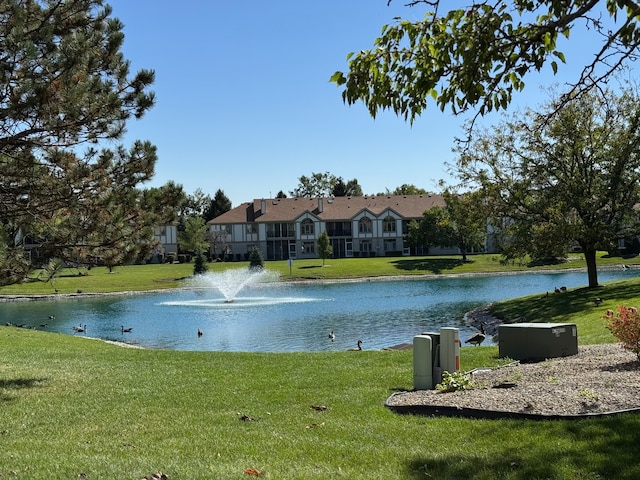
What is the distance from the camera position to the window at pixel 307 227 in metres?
89.6

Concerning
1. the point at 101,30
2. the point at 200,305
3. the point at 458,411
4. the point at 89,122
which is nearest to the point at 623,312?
the point at 458,411

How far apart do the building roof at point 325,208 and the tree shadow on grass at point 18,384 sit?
77.8 meters

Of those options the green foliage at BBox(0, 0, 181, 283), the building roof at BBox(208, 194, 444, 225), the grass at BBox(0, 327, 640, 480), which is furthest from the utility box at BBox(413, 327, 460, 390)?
the building roof at BBox(208, 194, 444, 225)

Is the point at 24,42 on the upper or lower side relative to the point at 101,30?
lower

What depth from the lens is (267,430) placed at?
24.2 feet

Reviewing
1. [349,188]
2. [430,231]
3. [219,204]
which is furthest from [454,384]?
[349,188]

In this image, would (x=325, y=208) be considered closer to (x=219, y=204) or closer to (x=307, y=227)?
(x=307, y=227)

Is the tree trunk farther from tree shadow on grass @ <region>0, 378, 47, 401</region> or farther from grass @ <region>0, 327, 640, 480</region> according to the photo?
tree shadow on grass @ <region>0, 378, 47, 401</region>

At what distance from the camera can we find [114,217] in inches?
418

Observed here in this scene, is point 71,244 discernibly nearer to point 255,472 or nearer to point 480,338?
point 255,472

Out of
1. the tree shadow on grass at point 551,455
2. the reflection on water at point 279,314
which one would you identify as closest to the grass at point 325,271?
the reflection on water at point 279,314

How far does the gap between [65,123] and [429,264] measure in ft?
204

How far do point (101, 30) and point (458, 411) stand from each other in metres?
8.13

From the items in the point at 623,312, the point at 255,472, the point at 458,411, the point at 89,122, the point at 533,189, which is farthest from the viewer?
the point at 533,189
